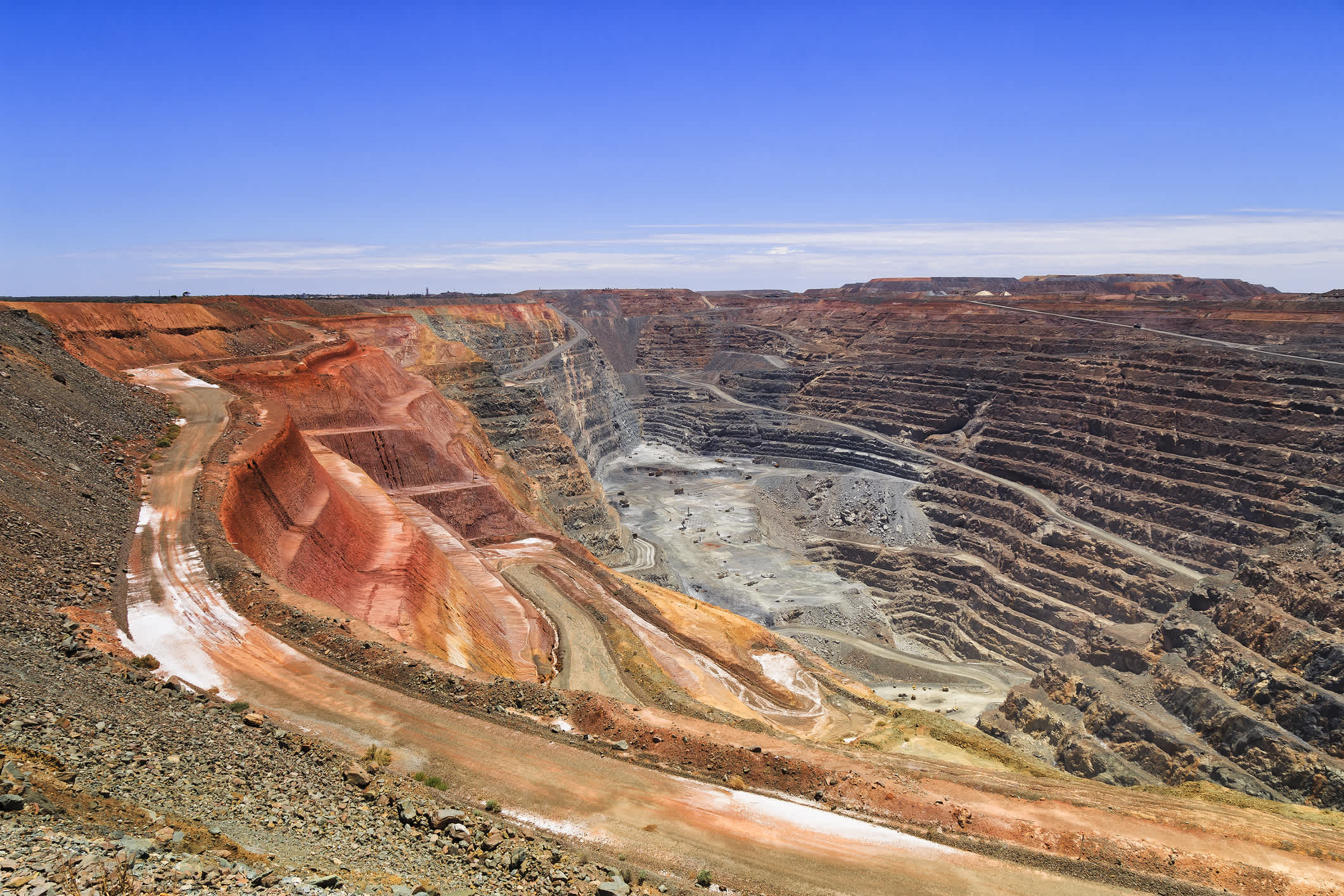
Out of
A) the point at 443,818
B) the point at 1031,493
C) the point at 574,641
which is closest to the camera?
the point at 443,818

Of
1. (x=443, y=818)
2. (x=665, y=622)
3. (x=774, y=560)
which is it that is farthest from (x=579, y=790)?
(x=774, y=560)

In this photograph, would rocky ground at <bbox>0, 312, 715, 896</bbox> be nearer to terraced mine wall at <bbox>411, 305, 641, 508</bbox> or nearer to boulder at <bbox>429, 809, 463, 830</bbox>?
boulder at <bbox>429, 809, 463, 830</bbox>

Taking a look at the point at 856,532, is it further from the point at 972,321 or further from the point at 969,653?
the point at 972,321

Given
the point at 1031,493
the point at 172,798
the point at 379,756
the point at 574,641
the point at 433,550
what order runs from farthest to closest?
the point at 1031,493, the point at 433,550, the point at 574,641, the point at 379,756, the point at 172,798

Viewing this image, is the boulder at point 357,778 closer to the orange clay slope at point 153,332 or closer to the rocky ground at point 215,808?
the rocky ground at point 215,808

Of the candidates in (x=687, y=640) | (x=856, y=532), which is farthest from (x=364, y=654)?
(x=856, y=532)

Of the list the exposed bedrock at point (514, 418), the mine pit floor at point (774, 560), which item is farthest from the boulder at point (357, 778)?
the exposed bedrock at point (514, 418)

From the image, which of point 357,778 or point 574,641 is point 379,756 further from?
point 574,641
